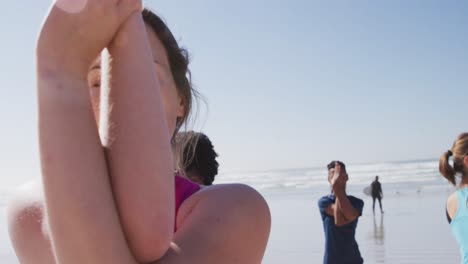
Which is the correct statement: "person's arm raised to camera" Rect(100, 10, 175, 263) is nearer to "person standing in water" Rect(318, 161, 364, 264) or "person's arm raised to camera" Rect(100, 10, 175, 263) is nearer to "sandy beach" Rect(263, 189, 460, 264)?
"person standing in water" Rect(318, 161, 364, 264)

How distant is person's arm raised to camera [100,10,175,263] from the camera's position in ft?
2.20

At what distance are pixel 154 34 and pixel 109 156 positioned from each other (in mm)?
392

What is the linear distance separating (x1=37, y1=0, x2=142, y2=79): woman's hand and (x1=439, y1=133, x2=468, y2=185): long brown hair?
4.88m

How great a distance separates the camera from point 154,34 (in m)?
1.01

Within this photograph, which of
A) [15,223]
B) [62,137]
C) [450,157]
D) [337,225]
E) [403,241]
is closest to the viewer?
[62,137]

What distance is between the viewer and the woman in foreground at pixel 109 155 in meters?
0.63

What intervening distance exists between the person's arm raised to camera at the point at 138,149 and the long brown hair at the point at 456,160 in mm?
4829

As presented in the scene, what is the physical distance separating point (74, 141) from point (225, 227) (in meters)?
0.27

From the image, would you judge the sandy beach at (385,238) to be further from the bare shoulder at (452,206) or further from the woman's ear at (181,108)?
the woman's ear at (181,108)

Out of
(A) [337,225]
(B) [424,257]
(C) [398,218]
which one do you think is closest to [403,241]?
(B) [424,257]

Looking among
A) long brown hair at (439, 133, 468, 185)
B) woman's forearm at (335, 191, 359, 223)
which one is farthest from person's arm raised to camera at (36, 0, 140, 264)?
woman's forearm at (335, 191, 359, 223)

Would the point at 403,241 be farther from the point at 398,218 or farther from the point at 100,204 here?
the point at 100,204

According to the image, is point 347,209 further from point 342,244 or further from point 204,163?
point 204,163

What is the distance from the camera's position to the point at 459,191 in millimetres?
4742
